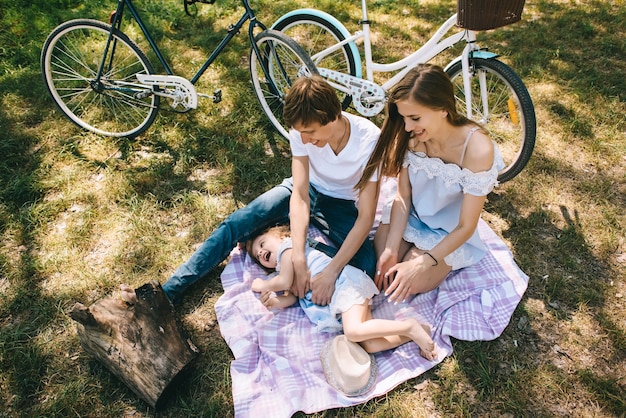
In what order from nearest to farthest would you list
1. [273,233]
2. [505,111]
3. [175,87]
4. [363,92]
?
1. [273,233]
2. [363,92]
3. [175,87]
4. [505,111]

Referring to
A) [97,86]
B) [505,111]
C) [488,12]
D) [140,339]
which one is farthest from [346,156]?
[97,86]

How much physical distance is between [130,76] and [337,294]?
8.78 feet

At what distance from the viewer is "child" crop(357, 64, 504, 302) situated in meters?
2.23

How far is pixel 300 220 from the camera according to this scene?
8.84 feet

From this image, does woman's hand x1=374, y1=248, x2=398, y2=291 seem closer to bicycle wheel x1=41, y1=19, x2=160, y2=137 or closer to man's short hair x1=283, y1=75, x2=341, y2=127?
man's short hair x1=283, y1=75, x2=341, y2=127

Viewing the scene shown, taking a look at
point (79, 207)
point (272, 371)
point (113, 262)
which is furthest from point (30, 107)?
point (272, 371)

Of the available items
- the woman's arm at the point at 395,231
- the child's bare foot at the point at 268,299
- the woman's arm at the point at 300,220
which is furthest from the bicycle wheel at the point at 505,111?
the child's bare foot at the point at 268,299

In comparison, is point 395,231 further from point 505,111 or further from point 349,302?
point 505,111

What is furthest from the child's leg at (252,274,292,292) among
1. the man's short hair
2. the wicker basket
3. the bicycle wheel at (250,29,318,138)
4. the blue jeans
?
the wicker basket

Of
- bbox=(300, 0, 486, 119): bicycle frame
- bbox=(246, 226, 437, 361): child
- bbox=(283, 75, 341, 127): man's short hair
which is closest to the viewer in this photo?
bbox=(283, 75, 341, 127): man's short hair

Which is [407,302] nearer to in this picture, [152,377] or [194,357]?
[194,357]

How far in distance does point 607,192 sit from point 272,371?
2.73 meters

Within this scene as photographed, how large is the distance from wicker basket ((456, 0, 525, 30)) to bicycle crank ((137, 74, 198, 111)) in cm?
213

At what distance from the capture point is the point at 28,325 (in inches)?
108
